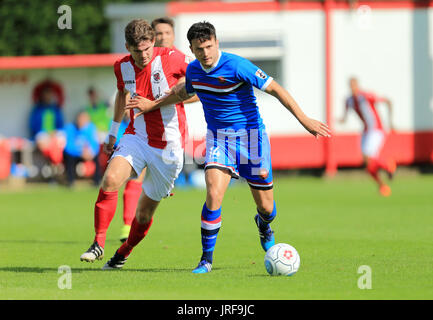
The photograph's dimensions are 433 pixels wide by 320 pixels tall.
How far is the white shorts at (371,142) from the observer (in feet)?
65.4

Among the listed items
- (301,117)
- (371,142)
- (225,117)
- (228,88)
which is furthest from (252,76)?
(371,142)

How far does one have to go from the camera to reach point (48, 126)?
2489 cm

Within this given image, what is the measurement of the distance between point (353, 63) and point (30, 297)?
786 inches

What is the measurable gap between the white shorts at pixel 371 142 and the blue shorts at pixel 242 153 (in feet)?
37.2

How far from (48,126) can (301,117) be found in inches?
685

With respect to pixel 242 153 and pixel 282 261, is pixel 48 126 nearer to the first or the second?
pixel 242 153

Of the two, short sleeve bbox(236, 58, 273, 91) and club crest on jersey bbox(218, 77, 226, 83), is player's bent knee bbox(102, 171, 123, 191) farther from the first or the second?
short sleeve bbox(236, 58, 273, 91)

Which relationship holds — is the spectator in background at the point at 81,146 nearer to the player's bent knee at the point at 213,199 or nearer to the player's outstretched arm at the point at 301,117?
the player's bent knee at the point at 213,199

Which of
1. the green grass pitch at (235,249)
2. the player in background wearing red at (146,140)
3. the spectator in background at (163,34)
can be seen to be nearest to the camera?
the green grass pitch at (235,249)

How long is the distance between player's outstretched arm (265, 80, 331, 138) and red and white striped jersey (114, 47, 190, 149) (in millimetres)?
1223

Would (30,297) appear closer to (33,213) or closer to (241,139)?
(241,139)

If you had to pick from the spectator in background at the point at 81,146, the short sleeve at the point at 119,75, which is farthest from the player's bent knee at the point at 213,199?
the spectator in background at the point at 81,146

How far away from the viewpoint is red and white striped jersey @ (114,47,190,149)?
9102 millimetres
